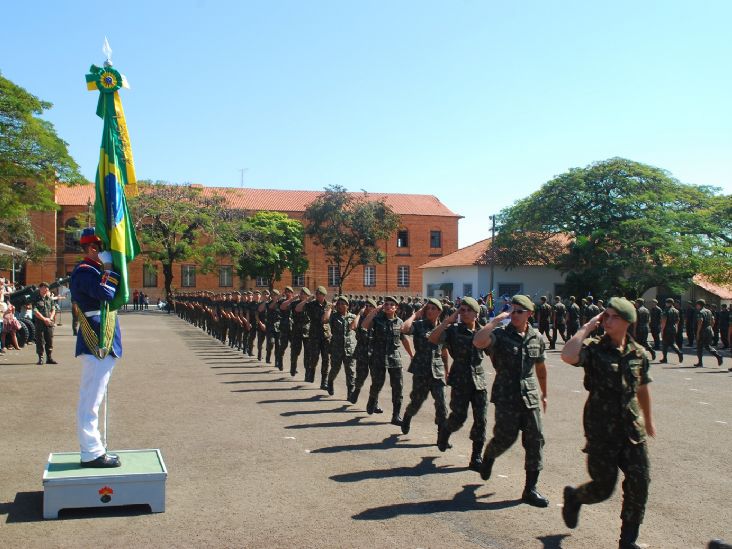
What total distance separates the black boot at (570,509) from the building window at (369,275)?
7349cm

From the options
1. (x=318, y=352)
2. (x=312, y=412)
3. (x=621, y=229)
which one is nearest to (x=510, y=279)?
(x=621, y=229)

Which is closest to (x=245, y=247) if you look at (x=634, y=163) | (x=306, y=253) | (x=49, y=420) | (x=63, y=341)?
(x=306, y=253)

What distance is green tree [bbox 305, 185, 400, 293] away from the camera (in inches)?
2438

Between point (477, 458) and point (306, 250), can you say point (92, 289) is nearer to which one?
point (477, 458)

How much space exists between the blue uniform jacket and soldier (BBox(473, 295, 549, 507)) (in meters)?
3.21

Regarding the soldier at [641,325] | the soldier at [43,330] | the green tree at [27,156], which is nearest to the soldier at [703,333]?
the soldier at [641,325]

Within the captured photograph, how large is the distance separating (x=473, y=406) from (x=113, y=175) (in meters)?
4.23

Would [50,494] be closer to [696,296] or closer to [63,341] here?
[63,341]

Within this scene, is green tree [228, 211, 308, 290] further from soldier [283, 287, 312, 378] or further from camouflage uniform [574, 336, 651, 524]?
camouflage uniform [574, 336, 651, 524]

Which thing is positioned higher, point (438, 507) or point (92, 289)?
point (92, 289)

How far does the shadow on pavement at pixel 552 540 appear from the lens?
216 inches

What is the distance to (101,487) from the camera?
601cm

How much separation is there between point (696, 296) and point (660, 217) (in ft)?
43.2

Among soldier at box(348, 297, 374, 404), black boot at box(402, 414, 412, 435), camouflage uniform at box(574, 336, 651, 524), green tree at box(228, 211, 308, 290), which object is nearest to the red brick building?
green tree at box(228, 211, 308, 290)
